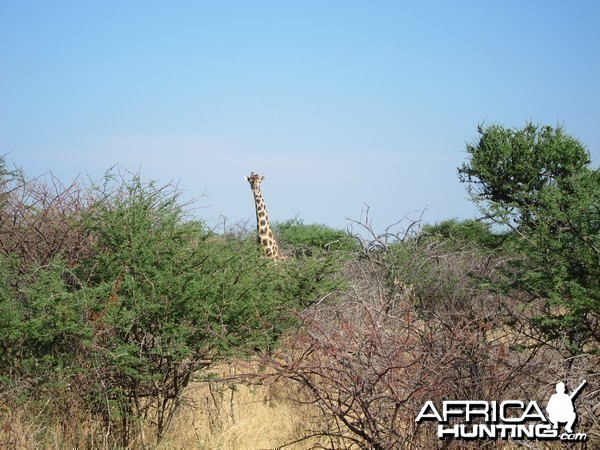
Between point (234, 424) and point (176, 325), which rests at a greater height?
point (176, 325)

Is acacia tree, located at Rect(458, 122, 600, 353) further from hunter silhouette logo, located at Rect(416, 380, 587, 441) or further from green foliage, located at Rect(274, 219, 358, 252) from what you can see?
Answer: green foliage, located at Rect(274, 219, 358, 252)

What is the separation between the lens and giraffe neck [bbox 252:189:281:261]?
15211mm

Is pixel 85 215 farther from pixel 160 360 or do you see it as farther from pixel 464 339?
pixel 464 339

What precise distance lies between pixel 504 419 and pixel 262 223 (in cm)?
1072

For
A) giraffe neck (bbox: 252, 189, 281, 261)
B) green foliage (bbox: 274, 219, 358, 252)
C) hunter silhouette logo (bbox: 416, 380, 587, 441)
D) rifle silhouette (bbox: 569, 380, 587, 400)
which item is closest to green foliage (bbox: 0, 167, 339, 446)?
hunter silhouette logo (bbox: 416, 380, 587, 441)

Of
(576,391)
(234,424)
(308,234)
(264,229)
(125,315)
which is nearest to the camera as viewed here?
(576,391)

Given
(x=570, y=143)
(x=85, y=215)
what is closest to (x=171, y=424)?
(x=85, y=215)

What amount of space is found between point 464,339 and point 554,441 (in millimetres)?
1187

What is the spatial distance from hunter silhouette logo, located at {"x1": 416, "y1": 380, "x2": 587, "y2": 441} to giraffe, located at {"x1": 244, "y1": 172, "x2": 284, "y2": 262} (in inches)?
355

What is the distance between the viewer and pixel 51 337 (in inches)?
274

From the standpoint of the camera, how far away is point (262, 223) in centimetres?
1623

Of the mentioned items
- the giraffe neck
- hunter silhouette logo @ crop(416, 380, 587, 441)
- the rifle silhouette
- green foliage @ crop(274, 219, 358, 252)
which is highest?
green foliage @ crop(274, 219, 358, 252)

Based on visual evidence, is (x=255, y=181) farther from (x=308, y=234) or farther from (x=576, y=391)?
(x=576, y=391)

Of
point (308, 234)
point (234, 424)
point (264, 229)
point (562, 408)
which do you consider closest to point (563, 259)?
point (562, 408)
